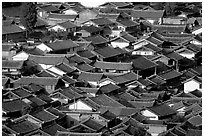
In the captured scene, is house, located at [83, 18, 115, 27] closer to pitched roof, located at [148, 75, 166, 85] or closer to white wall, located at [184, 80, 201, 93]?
pitched roof, located at [148, 75, 166, 85]

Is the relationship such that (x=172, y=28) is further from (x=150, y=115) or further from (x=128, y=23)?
(x=150, y=115)

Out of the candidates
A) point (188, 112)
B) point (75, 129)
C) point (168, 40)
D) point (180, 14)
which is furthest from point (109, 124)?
point (180, 14)

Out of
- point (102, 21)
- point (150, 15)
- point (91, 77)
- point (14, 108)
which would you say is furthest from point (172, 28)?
point (14, 108)

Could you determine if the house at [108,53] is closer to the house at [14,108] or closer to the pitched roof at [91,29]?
the pitched roof at [91,29]

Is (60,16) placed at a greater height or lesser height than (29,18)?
lesser

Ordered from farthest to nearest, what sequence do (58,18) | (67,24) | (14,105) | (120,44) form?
→ 1. (58,18)
2. (67,24)
3. (120,44)
4. (14,105)
